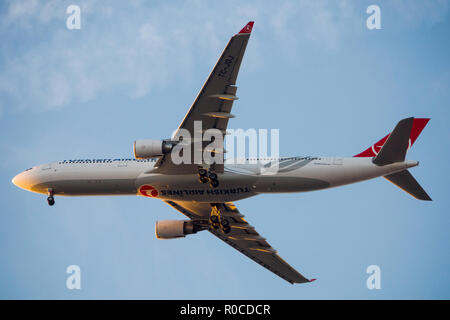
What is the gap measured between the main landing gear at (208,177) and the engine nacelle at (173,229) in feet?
27.0

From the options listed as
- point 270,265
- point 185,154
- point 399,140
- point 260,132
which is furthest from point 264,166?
point 270,265

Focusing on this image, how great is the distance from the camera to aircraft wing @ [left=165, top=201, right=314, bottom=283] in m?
48.8

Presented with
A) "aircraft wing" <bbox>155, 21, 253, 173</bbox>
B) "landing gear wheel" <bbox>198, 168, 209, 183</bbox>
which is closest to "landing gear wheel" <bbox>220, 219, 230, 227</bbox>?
"landing gear wheel" <bbox>198, 168, 209, 183</bbox>

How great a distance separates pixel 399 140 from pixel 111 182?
17923 mm

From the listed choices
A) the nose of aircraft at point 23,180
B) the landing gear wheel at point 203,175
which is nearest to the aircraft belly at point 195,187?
the landing gear wheel at point 203,175

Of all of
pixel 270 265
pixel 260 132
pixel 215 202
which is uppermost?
pixel 260 132

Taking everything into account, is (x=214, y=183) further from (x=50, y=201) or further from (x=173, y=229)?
(x=50, y=201)

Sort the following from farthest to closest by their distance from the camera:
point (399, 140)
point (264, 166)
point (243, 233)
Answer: point (243, 233) < point (264, 166) < point (399, 140)

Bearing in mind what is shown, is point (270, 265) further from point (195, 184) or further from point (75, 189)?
point (75, 189)

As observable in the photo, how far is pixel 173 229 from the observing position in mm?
49531

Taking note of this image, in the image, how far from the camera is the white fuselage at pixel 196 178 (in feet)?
139

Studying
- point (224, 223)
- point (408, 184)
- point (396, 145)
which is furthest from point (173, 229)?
point (396, 145)

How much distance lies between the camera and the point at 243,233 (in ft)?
166

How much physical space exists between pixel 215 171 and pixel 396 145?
10770 millimetres
